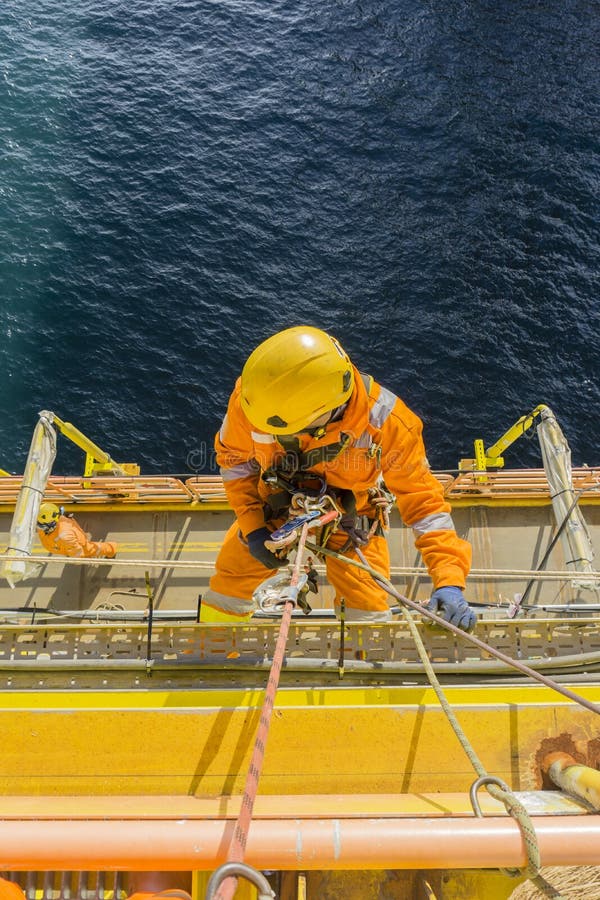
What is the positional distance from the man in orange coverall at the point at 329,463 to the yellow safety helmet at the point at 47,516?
13.7ft

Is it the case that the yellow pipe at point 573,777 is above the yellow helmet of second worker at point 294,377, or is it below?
below

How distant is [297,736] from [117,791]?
53.3 inches

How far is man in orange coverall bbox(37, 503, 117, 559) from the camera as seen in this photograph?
1013cm

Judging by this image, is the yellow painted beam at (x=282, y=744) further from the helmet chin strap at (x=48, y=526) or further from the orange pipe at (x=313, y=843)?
the helmet chin strap at (x=48, y=526)

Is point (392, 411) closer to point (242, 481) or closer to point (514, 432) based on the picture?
point (242, 481)

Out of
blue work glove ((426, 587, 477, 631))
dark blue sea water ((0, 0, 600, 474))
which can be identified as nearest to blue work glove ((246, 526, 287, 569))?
blue work glove ((426, 587, 477, 631))

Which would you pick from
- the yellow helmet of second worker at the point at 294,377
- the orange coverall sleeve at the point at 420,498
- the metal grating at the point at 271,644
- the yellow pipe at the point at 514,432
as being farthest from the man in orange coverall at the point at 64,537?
the yellow pipe at the point at 514,432

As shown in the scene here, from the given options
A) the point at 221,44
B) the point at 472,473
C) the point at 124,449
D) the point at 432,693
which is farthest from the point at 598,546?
the point at 221,44

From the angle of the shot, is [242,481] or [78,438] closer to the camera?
[242,481]

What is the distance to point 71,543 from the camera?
401 inches

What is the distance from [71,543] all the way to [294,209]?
18456mm

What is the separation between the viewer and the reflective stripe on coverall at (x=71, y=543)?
10.2 m

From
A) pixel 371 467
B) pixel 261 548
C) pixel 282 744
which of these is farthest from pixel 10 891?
pixel 371 467

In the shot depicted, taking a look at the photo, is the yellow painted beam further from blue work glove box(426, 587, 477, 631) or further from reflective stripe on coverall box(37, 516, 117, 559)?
reflective stripe on coverall box(37, 516, 117, 559)
